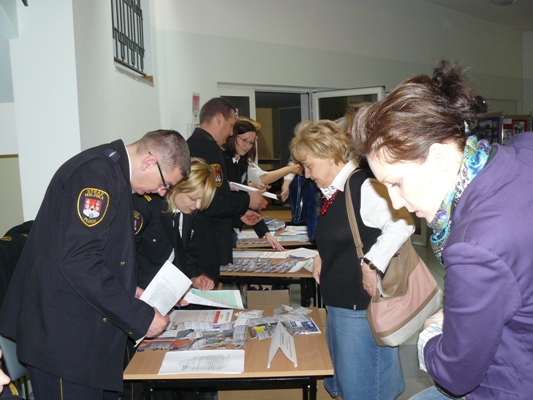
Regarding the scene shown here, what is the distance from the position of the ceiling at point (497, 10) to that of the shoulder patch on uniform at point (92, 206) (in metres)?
7.80

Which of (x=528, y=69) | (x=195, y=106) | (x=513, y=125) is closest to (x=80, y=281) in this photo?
(x=195, y=106)

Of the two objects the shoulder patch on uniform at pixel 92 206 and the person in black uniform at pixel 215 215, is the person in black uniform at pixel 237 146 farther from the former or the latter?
the shoulder patch on uniform at pixel 92 206

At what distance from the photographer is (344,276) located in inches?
78.7

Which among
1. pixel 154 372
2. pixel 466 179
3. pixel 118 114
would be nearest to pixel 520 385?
pixel 466 179

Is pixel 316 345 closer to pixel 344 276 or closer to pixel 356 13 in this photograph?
pixel 344 276

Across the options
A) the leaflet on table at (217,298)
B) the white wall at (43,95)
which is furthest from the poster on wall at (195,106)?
the leaflet on table at (217,298)

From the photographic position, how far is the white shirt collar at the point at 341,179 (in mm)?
2034

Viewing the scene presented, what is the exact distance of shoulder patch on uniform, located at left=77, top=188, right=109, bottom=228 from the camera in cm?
152

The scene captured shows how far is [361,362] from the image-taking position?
1.94 meters

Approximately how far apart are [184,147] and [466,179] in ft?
3.87

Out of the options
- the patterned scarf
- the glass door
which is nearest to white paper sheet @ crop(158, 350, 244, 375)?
the patterned scarf

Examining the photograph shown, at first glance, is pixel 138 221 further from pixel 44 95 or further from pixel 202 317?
pixel 44 95

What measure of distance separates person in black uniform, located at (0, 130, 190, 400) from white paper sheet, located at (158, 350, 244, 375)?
0.49 feet

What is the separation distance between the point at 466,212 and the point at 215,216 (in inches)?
88.8
